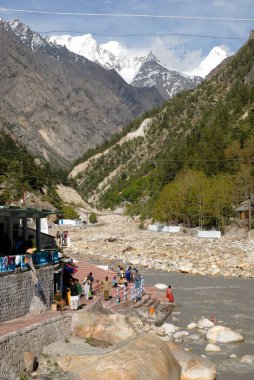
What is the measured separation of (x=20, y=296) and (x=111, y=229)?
242ft

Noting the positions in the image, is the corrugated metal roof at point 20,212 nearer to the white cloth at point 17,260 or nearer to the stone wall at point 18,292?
the white cloth at point 17,260

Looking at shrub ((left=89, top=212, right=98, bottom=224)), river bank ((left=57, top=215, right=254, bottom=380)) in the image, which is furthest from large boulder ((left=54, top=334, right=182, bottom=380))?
shrub ((left=89, top=212, right=98, bottom=224))

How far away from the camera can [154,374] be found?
17.2m

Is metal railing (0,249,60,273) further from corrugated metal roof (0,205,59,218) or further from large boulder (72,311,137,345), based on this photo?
large boulder (72,311,137,345)

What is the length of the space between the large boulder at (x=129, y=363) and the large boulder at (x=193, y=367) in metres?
0.38

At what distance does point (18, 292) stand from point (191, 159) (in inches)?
3678

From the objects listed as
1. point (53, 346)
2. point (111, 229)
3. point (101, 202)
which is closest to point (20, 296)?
point (53, 346)

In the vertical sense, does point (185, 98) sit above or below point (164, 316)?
above

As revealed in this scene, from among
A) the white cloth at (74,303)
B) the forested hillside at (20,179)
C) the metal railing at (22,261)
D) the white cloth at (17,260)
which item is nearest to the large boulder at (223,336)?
the white cloth at (74,303)

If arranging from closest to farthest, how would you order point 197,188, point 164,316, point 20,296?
point 20,296 → point 164,316 → point 197,188

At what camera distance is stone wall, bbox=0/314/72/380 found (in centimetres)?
1657

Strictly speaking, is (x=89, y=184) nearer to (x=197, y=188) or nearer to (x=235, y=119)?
(x=235, y=119)

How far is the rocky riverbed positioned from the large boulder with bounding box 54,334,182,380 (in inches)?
1170

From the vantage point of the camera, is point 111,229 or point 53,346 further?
point 111,229
